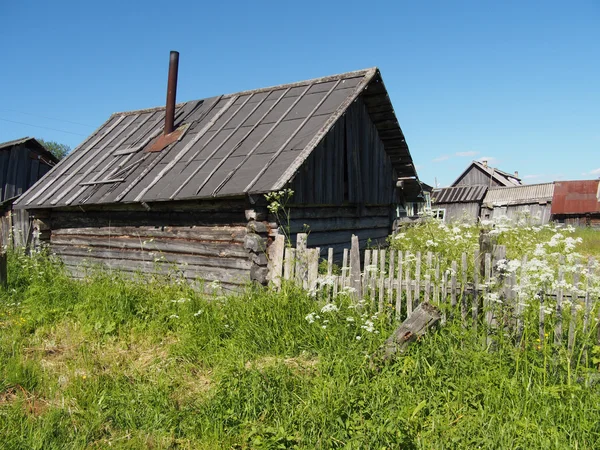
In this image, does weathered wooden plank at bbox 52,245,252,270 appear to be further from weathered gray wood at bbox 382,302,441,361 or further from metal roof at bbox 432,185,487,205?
metal roof at bbox 432,185,487,205

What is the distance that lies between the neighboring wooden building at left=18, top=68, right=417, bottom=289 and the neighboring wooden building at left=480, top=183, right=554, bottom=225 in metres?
23.4

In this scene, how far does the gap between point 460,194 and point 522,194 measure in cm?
545

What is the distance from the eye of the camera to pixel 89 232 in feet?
31.8

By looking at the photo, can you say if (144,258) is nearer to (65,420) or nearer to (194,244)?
(194,244)

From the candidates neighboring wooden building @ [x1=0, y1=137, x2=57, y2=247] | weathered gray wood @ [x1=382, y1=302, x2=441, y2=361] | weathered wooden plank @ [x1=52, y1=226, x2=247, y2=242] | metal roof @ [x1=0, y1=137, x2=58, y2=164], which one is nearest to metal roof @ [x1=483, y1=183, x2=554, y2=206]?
metal roof @ [x1=0, y1=137, x2=58, y2=164]

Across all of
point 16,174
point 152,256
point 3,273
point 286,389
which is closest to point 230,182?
point 152,256

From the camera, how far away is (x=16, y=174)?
16.1 m

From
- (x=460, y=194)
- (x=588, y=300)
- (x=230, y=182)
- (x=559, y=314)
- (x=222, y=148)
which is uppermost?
(x=460, y=194)

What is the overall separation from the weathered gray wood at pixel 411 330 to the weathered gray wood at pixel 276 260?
2.39 meters

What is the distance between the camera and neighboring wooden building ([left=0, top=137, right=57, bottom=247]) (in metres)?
15.2

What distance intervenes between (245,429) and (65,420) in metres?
1.61

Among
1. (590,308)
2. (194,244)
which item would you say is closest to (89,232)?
(194,244)

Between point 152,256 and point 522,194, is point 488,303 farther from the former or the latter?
point 522,194

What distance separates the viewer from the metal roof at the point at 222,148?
24.1 ft
